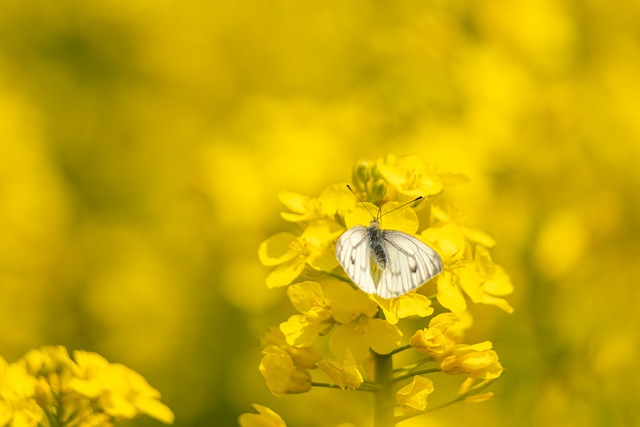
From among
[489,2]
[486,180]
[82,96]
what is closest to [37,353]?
[486,180]

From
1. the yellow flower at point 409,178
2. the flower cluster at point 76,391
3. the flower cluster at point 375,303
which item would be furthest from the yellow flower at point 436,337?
the flower cluster at point 76,391

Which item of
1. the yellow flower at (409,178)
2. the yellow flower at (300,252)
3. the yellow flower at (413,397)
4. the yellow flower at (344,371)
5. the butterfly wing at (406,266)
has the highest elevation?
the yellow flower at (409,178)

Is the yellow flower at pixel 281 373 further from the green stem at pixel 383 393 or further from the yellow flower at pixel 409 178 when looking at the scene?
the yellow flower at pixel 409 178

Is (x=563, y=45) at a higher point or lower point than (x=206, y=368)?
higher

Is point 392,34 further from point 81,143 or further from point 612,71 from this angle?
point 81,143

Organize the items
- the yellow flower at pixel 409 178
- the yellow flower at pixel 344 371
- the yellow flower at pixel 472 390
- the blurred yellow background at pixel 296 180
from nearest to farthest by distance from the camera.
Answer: the yellow flower at pixel 344 371
the yellow flower at pixel 472 390
the yellow flower at pixel 409 178
the blurred yellow background at pixel 296 180

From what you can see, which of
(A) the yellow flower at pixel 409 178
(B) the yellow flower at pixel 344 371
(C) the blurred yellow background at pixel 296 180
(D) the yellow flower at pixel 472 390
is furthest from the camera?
(C) the blurred yellow background at pixel 296 180
